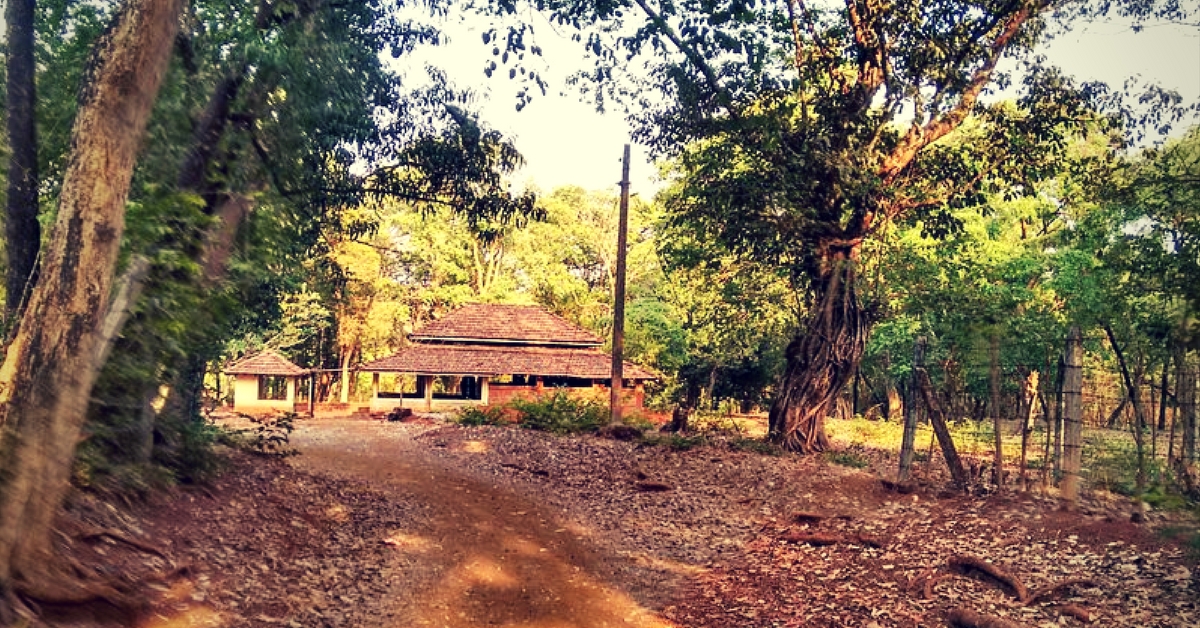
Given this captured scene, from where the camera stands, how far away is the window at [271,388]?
3935 centimetres

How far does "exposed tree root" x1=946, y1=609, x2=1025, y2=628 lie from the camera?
262 inches

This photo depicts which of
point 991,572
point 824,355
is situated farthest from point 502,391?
point 991,572

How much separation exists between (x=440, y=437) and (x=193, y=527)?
47.1 ft

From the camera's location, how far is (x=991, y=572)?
26.1 ft

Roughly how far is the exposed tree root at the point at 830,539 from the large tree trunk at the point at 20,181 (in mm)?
8840

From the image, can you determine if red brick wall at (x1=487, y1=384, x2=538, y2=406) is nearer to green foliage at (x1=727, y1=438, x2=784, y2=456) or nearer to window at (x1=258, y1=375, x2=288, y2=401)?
window at (x1=258, y1=375, x2=288, y2=401)

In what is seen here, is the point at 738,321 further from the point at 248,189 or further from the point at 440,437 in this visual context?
the point at 248,189

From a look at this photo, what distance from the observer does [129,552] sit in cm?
630

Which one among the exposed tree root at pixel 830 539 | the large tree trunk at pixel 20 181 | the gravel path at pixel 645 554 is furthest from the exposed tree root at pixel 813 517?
the large tree trunk at pixel 20 181

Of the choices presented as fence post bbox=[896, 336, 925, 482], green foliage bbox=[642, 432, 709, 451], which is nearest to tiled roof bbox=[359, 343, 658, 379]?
green foliage bbox=[642, 432, 709, 451]

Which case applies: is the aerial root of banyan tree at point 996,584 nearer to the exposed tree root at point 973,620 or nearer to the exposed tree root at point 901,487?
the exposed tree root at point 973,620

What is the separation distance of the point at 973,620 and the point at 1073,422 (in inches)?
165

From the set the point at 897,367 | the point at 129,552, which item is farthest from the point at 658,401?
the point at 129,552

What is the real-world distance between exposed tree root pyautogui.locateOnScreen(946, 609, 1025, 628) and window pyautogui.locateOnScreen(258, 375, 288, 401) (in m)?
36.8
